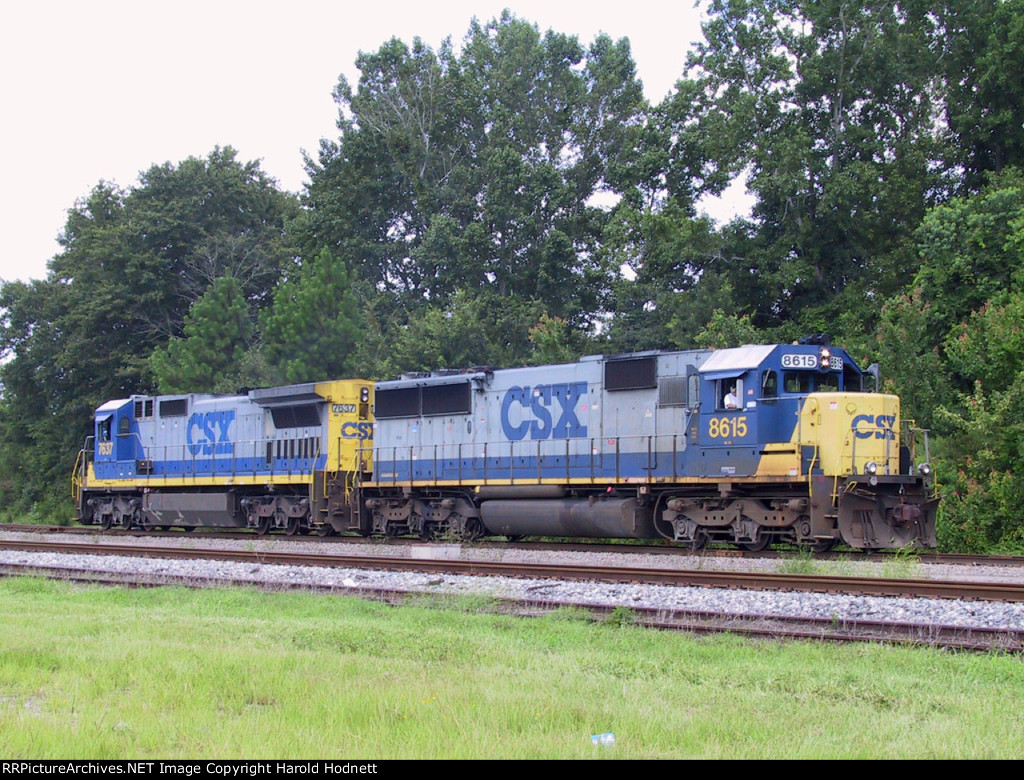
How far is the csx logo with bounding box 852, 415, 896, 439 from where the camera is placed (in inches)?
603

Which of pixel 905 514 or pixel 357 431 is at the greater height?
pixel 357 431

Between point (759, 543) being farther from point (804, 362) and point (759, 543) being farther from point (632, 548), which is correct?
point (804, 362)

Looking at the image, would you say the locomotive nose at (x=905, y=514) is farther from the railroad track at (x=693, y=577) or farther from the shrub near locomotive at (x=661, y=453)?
the railroad track at (x=693, y=577)

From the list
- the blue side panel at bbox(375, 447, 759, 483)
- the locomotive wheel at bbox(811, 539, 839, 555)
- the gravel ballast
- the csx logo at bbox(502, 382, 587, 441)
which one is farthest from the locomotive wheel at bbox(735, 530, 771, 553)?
the csx logo at bbox(502, 382, 587, 441)

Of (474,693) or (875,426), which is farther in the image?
(875,426)

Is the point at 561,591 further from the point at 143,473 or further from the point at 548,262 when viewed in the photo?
the point at 548,262

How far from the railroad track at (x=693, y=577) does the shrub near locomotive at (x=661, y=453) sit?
251cm

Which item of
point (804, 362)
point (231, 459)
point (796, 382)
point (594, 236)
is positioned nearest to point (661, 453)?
point (796, 382)

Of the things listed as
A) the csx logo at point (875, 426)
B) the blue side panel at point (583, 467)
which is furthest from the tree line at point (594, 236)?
the blue side panel at point (583, 467)

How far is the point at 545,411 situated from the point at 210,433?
32.6 ft

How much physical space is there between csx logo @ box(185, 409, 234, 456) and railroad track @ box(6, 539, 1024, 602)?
260 inches

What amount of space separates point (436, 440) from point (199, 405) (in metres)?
8.01

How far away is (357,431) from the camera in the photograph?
22.6 meters
